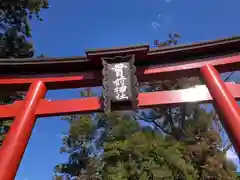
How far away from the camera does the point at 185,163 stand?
1207 centimetres

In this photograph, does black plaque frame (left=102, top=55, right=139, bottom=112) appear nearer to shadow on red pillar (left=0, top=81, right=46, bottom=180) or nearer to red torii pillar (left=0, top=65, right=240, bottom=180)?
red torii pillar (left=0, top=65, right=240, bottom=180)

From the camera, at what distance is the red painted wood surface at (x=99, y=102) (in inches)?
199

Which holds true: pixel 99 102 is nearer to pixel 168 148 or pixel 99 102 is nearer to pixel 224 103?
pixel 224 103

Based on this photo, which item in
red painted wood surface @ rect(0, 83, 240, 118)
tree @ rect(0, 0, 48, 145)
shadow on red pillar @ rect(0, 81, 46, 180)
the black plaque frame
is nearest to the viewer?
shadow on red pillar @ rect(0, 81, 46, 180)

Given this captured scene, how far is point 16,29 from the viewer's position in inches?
440

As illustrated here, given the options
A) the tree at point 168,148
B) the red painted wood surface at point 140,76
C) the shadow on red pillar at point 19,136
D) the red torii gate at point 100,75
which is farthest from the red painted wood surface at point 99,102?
the tree at point 168,148

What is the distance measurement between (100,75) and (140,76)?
85cm

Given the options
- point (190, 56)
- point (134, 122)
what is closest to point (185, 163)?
point (134, 122)

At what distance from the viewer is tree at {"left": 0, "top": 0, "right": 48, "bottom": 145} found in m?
10.6

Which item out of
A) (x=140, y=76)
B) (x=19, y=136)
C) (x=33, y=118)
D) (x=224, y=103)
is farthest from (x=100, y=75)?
(x=224, y=103)

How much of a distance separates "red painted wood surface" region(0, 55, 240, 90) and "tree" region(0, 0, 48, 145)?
16.4 ft

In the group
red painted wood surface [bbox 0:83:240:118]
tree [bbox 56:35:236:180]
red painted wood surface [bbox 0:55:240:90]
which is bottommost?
red painted wood surface [bbox 0:83:240:118]

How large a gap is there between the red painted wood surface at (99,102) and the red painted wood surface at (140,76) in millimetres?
552

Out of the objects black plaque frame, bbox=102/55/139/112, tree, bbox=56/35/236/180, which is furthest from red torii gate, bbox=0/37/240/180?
tree, bbox=56/35/236/180
